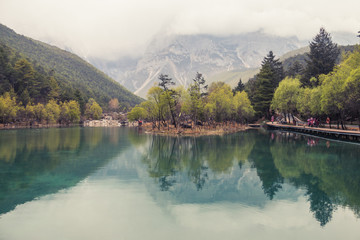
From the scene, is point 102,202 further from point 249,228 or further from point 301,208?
point 301,208

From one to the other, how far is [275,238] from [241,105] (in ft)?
290

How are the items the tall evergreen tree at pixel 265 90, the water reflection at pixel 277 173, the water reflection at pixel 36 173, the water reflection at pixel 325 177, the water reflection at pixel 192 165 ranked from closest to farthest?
1. the water reflection at pixel 325 177
2. the water reflection at pixel 277 173
3. the water reflection at pixel 36 173
4. the water reflection at pixel 192 165
5. the tall evergreen tree at pixel 265 90

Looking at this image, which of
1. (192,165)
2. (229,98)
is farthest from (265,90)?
(192,165)

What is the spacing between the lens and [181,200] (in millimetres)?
17047

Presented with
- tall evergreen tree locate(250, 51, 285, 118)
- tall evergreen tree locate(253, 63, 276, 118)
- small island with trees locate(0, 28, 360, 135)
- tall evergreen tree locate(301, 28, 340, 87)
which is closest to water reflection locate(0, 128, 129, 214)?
small island with trees locate(0, 28, 360, 135)

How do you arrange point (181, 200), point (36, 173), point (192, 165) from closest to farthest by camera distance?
point (181, 200) < point (36, 173) < point (192, 165)

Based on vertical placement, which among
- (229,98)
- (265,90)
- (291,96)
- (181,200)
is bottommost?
(181,200)

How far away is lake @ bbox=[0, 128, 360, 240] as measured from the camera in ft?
41.3

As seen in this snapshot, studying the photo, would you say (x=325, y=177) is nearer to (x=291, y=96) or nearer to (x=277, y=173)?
(x=277, y=173)

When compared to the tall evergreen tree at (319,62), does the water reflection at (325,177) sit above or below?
below

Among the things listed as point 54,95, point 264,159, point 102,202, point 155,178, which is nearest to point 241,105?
point 264,159

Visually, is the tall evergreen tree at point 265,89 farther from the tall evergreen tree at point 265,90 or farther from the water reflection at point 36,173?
the water reflection at point 36,173

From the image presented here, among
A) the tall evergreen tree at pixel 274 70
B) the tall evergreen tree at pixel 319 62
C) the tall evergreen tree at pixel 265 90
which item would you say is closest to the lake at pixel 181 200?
the tall evergreen tree at pixel 319 62

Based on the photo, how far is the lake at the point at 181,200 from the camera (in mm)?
12594
